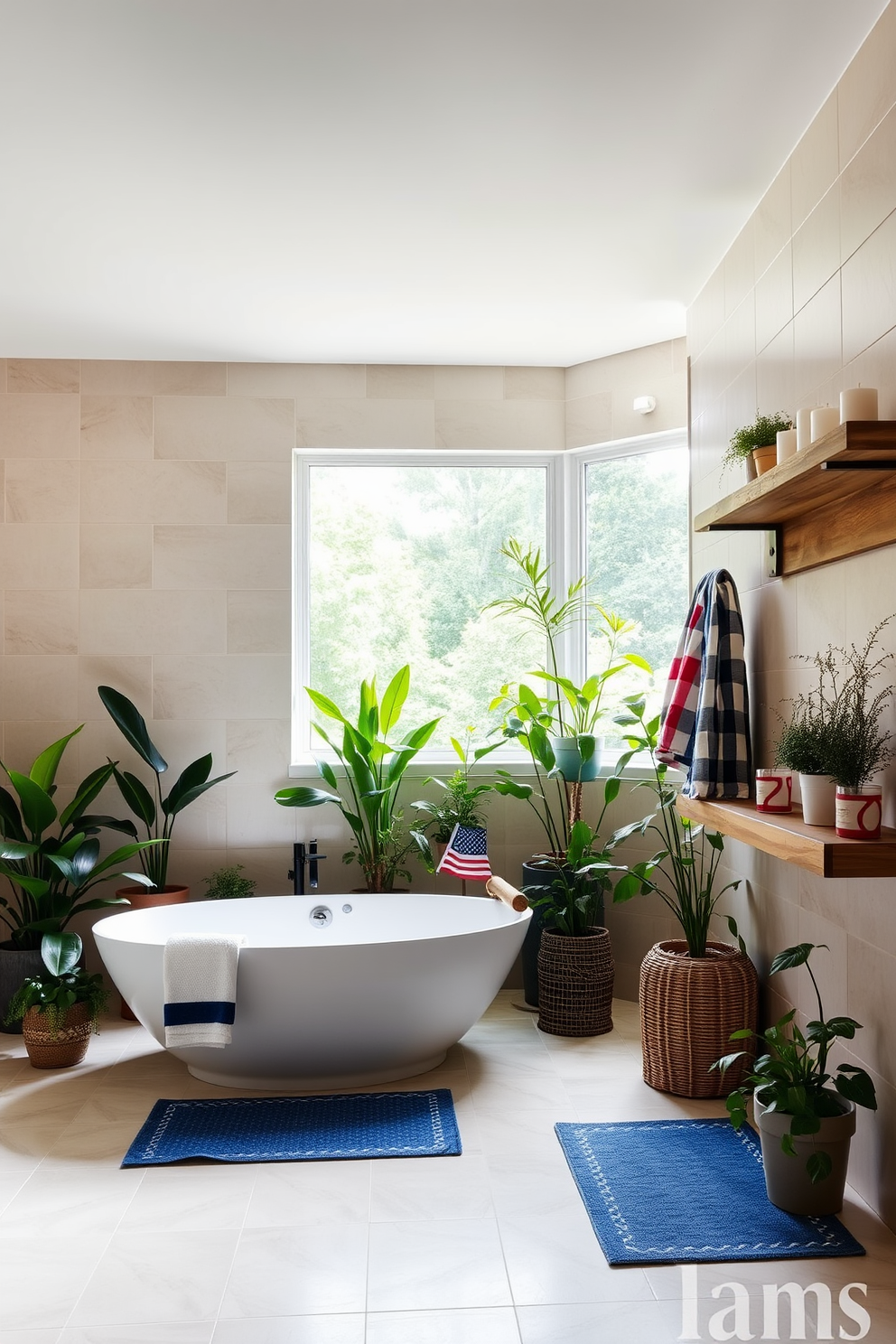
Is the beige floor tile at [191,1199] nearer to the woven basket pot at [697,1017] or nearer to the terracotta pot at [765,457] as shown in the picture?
the woven basket pot at [697,1017]

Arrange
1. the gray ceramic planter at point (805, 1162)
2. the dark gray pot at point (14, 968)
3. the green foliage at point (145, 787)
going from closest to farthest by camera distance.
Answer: the gray ceramic planter at point (805, 1162), the dark gray pot at point (14, 968), the green foliage at point (145, 787)

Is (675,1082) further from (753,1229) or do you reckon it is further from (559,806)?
(559,806)

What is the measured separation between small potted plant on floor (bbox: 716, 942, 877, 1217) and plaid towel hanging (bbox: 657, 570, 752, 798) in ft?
1.83

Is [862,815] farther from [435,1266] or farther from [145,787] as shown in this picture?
[145,787]

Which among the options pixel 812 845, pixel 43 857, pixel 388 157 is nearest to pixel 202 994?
pixel 43 857

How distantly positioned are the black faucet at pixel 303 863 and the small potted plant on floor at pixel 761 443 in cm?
217

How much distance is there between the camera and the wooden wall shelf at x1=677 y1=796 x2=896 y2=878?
194 centimetres

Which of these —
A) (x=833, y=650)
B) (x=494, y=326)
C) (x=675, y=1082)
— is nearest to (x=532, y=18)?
(x=833, y=650)

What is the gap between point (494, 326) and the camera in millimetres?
3986

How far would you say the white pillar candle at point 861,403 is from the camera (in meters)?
2.05

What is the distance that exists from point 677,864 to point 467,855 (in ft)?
2.80

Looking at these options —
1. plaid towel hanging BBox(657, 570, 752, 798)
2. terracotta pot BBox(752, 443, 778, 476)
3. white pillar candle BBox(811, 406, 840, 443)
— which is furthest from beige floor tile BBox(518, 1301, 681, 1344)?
terracotta pot BBox(752, 443, 778, 476)

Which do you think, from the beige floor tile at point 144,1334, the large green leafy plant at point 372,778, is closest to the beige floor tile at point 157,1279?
the beige floor tile at point 144,1334

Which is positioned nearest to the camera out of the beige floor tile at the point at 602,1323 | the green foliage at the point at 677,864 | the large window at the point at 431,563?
the beige floor tile at the point at 602,1323
